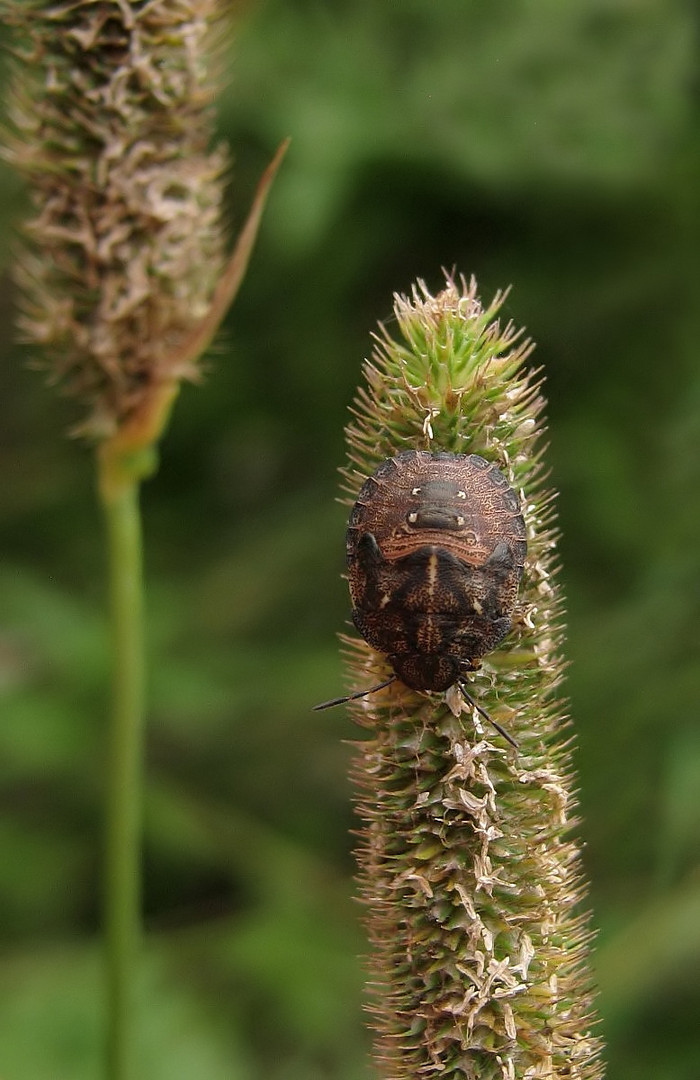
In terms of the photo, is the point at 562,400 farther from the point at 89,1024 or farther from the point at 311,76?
the point at 89,1024

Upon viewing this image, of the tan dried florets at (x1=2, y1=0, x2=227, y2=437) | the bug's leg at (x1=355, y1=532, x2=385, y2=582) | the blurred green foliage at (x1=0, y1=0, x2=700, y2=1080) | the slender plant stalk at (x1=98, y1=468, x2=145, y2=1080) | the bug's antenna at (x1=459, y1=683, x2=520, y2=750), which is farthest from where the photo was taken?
the blurred green foliage at (x1=0, y1=0, x2=700, y2=1080)

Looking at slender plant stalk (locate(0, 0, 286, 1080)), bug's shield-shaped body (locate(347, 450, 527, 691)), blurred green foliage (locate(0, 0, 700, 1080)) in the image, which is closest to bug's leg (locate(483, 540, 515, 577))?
bug's shield-shaped body (locate(347, 450, 527, 691))

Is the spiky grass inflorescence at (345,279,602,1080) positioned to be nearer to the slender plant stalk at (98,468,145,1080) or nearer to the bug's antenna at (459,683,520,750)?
the bug's antenna at (459,683,520,750)

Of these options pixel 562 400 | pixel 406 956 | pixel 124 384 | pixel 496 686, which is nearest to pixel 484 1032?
pixel 406 956

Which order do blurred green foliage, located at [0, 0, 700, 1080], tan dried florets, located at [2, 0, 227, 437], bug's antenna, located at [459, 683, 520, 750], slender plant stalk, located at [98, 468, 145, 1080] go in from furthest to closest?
blurred green foliage, located at [0, 0, 700, 1080] < slender plant stalk, located at [98, 468, 145, 1080] < tan dried florets, located at [2, 0, 227, 437] < bug's antenna, located at [459, 683, 520, 750]

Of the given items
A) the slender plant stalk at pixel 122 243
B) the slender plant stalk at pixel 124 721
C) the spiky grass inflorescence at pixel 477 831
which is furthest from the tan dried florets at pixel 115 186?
the spiky grass inflorescence at pixel 477 831

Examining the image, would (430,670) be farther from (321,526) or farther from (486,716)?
(321,526)

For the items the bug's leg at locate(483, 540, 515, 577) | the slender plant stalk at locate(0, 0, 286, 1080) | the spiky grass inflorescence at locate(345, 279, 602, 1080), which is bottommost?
the spiky grass inflorescence at locate(345, 279, 602, 1080)

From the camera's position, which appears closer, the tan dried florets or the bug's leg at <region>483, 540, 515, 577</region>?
the bug's leg at <region>483, 540, 515, 577</region>
